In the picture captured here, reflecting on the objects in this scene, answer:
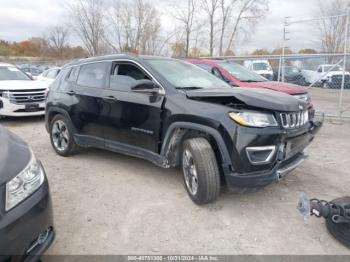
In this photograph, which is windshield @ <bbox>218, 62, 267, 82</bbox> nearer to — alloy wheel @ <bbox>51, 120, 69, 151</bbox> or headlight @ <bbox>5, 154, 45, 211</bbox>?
alloy wheel @ <bbox>51, 120, 69, 151</bbox>

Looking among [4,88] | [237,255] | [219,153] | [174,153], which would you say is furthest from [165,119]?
[4,88]

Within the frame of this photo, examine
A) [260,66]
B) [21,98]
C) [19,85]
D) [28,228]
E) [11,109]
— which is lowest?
[28,228]

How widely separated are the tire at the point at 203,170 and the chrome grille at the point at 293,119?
0.80 m

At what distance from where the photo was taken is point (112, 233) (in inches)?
117

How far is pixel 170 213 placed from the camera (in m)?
3.33

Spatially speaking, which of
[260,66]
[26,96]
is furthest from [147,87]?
[260,66]

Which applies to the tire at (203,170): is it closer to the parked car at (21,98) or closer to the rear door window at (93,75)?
the rear door window at (93,75)

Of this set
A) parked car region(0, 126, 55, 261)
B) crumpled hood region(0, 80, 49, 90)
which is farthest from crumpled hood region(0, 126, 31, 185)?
crumpled hood region(0, 80, 49, 90)

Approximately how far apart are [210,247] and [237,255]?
25 cm

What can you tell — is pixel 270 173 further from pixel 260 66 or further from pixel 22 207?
pixel 260 66

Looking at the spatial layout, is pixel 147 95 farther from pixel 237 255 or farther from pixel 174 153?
pixel 237 255

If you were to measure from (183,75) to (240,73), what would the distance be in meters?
3.83

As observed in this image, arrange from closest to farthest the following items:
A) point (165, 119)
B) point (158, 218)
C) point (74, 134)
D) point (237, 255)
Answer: point (237, 255) < point (158, 218) < point (165, 119) < point (74, 134)

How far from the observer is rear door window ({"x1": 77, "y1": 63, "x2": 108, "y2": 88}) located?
450 cm
